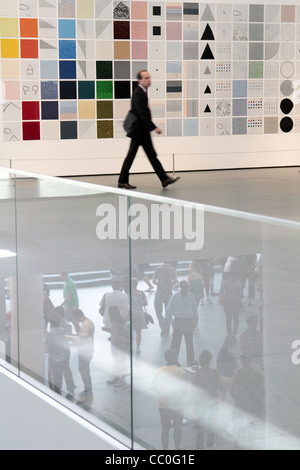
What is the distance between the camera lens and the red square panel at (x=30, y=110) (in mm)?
14742

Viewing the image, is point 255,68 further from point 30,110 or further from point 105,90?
point 30,110

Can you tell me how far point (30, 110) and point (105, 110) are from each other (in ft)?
4.31

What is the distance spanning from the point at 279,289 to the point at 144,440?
1044 millimetres

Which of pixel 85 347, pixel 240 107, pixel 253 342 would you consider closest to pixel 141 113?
pixel 240 107

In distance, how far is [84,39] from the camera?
1491 centimetres

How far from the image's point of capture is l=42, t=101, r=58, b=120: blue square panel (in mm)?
→ 14844

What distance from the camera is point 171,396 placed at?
3.76 m

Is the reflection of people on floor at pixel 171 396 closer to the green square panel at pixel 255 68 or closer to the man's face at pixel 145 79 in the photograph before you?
the man's face at pixel 145 79

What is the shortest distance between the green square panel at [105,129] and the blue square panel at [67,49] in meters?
1.24

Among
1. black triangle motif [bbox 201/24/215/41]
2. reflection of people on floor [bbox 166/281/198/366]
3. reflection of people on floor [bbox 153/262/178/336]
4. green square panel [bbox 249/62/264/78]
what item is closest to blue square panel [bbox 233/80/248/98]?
green square panel [bbox 249/62/264/78]

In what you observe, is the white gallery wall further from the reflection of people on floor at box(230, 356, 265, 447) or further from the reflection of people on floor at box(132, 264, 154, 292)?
the reflection of people on floor at box(230, 356, 265, 447)

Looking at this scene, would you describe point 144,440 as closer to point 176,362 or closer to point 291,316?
point 176,362

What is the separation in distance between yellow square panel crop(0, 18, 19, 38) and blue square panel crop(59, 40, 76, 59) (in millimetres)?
769

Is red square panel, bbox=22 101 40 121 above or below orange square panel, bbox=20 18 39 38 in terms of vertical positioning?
below
